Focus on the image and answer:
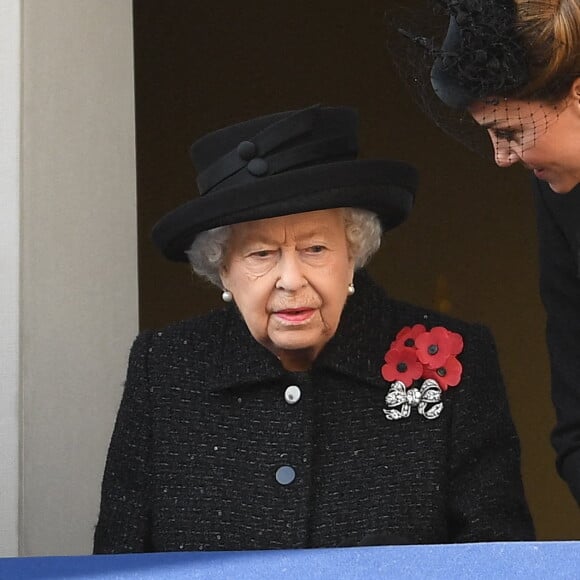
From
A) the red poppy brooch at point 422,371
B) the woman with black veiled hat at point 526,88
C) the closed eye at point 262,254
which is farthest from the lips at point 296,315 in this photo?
the woman with black veiled hat at point 526,88

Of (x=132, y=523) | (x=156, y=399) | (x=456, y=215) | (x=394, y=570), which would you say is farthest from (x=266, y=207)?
(x=456, y=215)

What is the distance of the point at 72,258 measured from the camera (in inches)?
120

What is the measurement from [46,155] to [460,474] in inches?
44.8

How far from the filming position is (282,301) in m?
2.53

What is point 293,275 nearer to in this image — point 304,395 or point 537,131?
point 304,395

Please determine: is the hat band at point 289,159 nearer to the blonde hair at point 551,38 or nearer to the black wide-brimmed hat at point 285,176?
the black wide-brimmed hat at point 285,176

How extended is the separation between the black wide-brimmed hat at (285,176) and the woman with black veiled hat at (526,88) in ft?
0.76

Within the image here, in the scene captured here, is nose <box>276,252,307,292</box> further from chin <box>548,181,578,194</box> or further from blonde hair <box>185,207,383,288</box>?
chin <box>548,181,578,194</box>

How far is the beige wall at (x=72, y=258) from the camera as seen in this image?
293cm

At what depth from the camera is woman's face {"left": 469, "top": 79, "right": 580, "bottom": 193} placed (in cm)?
220

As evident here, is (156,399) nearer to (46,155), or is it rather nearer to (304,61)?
(46,155)

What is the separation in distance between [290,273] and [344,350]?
23cm

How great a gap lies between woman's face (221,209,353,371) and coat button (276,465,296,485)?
8.9 inches

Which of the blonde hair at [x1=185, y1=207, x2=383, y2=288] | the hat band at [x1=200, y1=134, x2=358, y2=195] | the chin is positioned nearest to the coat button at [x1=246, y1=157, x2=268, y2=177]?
the hat band at [x1=200, y1=134, x2=358, y2=195]
